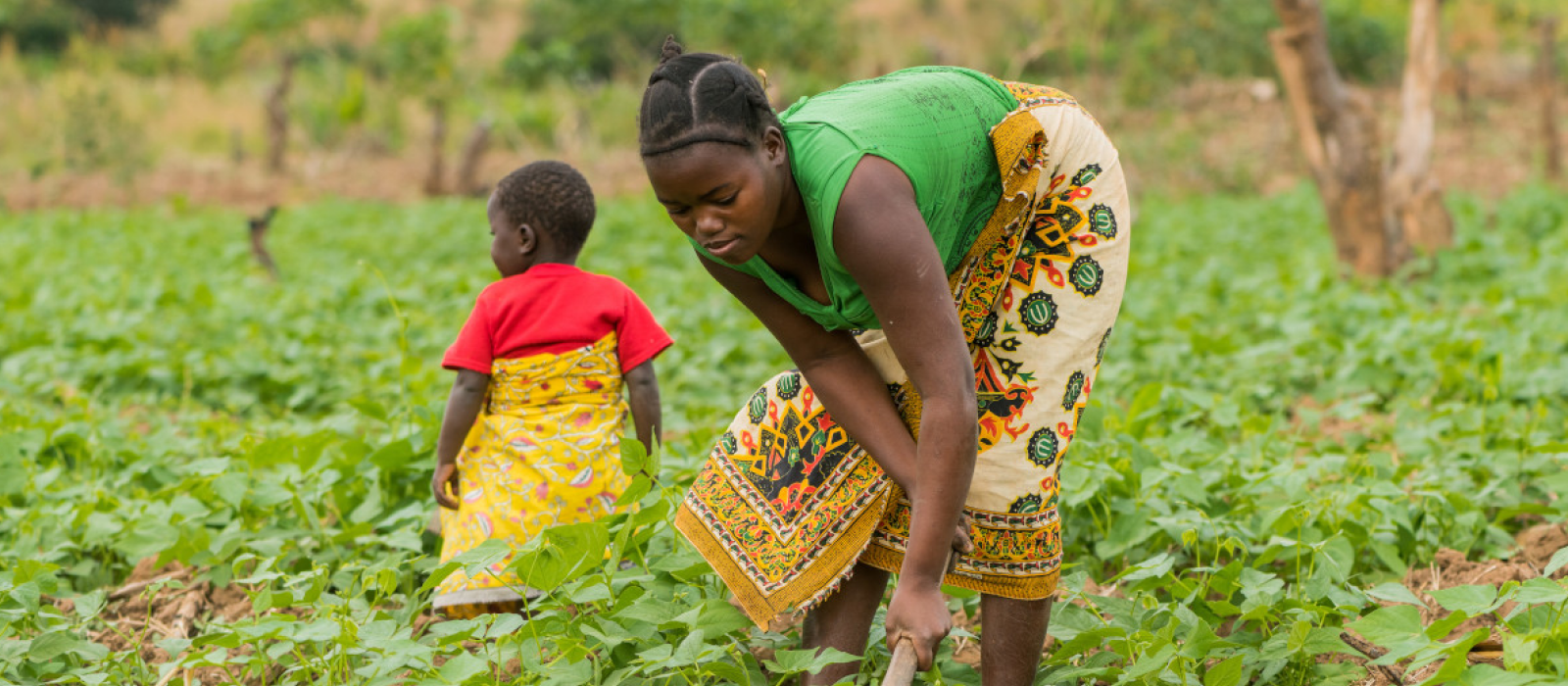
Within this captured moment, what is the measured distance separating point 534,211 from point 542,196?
37 millimetres

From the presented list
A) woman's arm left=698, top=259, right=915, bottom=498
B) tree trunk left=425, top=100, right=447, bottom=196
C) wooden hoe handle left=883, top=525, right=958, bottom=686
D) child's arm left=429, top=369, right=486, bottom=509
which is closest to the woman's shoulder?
woman's arm left=698, top=259, right=915, bottom=498

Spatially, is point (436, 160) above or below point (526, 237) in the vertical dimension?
below

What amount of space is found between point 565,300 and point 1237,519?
1625mm

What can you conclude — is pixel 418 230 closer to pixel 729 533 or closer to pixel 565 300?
pixel 565 300

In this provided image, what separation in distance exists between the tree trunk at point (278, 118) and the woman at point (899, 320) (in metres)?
15.6

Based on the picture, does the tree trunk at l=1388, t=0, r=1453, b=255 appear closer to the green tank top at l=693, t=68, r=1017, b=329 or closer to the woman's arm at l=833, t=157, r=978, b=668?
the green tank top at l=693, t=68, r=1017, b=329

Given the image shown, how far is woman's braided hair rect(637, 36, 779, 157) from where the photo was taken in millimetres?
1801

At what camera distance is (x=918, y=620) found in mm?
1890

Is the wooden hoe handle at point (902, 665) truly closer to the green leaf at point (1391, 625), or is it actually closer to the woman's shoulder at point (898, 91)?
the green leaf at point (1391, 625)

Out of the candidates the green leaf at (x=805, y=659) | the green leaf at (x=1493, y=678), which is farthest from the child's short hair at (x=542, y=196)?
the green leaf at (x=1493, y=678)

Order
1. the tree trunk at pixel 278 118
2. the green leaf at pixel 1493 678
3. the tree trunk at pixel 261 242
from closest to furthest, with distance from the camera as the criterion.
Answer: the green leaf at pixel 1493 678 → the tree trunk at pixel 261 242 → the tree trunk at pixel 278 118

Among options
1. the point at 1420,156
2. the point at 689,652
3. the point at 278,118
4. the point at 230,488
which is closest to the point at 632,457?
the point at 689,652

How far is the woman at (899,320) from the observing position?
1835 mm

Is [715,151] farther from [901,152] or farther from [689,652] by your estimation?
[689,652]
